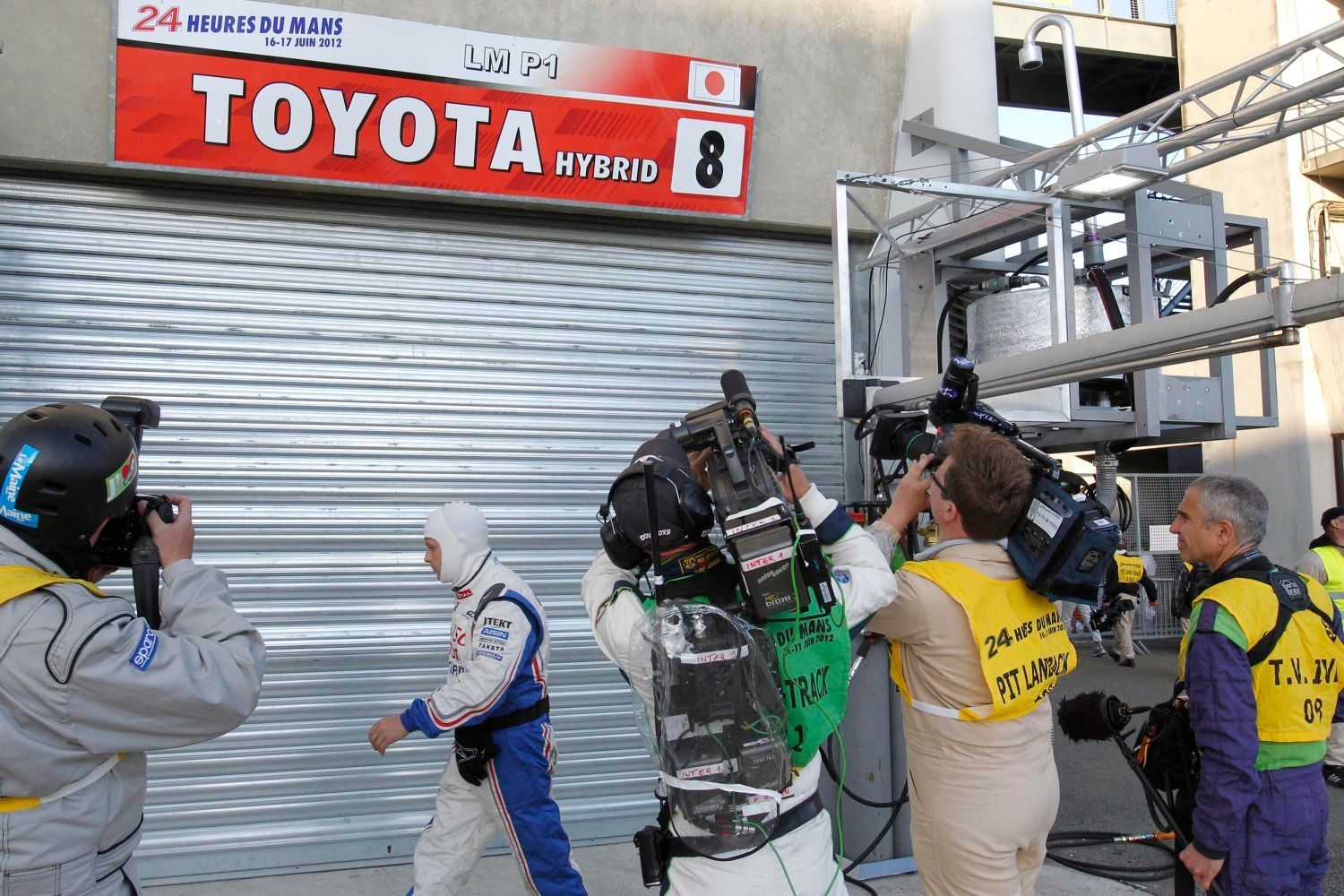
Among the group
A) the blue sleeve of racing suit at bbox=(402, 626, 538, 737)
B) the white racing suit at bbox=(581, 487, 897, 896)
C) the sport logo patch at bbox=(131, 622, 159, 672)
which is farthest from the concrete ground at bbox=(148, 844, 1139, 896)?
the sport logo patch at bbox=(131, 622, 159, 672)

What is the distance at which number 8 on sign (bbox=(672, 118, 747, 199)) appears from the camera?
17.9 feet

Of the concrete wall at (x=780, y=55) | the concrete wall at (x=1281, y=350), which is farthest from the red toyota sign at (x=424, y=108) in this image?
the concrete wall at (x=1281, y=350)

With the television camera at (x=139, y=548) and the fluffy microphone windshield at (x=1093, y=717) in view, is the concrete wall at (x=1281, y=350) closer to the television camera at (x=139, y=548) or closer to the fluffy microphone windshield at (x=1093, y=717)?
the fluffy microphone windshield at (x=1093, y=717)

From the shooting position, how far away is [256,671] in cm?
207

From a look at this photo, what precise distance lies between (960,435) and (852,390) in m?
2.15

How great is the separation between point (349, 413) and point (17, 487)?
129 inches

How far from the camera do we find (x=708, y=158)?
5512mm

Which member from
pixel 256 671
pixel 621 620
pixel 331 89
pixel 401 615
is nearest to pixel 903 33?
pixel 331 89

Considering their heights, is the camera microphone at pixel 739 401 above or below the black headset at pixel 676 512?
above

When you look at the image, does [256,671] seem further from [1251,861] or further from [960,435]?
[1251,861]

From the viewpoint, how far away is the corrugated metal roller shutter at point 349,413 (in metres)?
4.80

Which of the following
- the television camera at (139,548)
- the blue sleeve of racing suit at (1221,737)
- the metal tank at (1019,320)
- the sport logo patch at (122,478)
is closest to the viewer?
the sport logo patch at (122,478)

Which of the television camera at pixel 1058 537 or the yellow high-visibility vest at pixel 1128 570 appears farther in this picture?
the yellow high-visibility vest at pixel 1128 570

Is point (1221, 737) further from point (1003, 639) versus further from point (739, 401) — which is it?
point (739, 401)
